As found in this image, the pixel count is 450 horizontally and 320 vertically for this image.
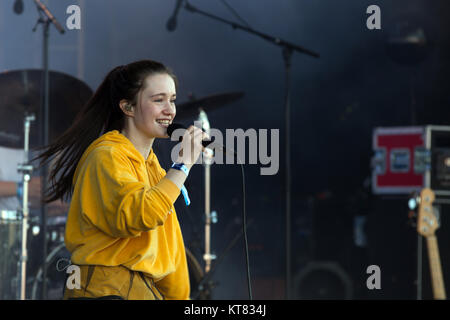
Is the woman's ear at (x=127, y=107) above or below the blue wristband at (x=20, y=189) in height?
above

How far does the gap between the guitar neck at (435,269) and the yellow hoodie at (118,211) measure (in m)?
2.44

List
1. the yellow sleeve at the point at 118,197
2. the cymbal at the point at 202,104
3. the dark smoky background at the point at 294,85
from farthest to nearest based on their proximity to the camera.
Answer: the dark smoky background at the point at 294,85 < the cymbal at the point at 202,104 < the yellow sleeve at the point at 118,197

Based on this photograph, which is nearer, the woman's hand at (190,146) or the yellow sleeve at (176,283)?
the woman's hand at (190,146)

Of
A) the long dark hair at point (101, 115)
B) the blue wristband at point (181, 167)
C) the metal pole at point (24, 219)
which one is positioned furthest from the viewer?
the metal pole at point (24, 219)

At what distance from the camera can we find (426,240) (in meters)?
4.06

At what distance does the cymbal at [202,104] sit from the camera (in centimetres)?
401

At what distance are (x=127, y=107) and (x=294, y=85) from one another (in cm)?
445

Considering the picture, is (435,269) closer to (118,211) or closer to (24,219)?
(24,219)

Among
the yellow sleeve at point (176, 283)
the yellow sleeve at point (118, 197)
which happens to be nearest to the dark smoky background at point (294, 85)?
the yellow sleeve at point (176, 283)

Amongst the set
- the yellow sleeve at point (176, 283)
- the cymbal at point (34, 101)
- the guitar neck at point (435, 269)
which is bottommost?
the guitar neck at point (435, 269)

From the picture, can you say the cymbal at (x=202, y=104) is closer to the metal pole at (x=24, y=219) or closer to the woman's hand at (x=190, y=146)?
the metal pole at (x=24, y=219)

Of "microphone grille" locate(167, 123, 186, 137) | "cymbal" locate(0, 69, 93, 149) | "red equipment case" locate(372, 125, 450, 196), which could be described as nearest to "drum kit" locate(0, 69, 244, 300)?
"cymbal" locate(0, 69, 93, 149)

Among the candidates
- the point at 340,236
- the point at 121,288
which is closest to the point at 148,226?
the point at 121,288

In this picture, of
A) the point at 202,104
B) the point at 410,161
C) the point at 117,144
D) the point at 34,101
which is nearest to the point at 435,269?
the point at 410,161
